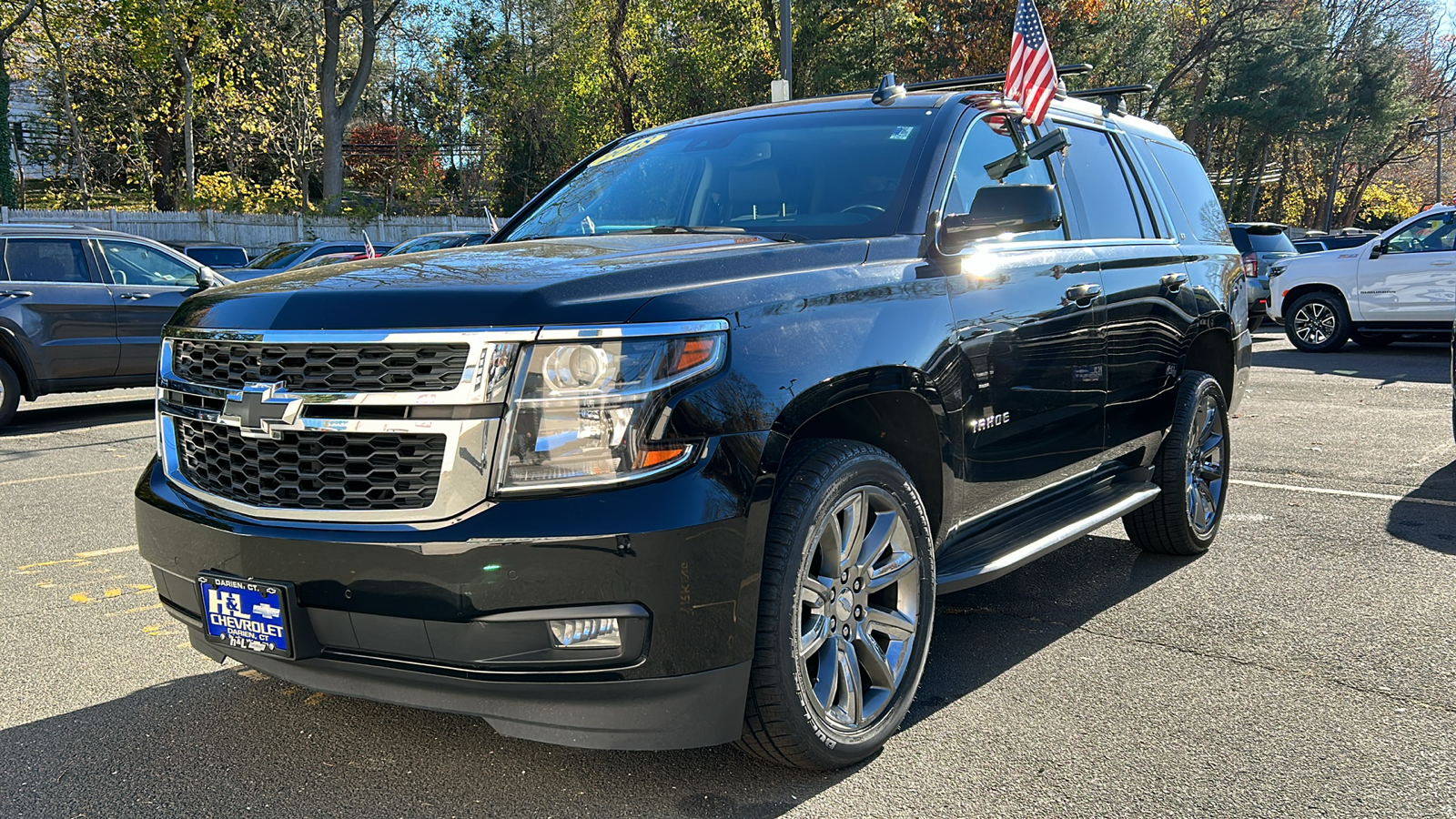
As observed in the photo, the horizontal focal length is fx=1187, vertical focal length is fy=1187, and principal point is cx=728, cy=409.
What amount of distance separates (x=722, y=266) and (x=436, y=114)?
40.6 m

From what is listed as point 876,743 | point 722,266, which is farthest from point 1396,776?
point 722,266

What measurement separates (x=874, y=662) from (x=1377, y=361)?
1356 centimetres

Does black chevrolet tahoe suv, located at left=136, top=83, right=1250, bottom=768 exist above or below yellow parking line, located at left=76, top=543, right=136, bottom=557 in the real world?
above

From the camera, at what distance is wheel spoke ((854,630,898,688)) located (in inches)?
128

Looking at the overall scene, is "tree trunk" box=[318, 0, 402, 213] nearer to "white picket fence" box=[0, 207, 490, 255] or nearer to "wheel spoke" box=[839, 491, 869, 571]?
"white picket fence" box=[0, 207, 490, 255]

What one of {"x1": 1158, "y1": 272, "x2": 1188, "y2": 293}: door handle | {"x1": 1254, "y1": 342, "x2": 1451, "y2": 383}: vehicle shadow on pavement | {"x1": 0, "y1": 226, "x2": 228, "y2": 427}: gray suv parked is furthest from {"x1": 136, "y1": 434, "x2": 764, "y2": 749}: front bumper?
{"x1": 1254, "y1": 342, "x2": 1451, "y2": 383}: vehicle shadow on pavement

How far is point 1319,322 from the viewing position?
1557 cm

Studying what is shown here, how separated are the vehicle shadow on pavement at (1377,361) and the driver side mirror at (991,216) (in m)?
10.4

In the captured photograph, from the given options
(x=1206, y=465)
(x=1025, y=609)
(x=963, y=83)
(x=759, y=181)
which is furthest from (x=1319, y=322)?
(x=759, y=181)

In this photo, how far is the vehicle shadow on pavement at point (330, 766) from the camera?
2998 mm

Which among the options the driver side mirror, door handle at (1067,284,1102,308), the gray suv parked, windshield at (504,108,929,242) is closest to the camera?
the driver side mirror

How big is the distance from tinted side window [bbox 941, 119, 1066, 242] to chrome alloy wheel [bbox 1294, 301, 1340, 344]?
12.8m

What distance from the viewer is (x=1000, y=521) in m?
4.17

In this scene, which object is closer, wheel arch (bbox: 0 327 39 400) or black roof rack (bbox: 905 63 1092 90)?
black roof rack (bbox: 905 63 1092 90)
